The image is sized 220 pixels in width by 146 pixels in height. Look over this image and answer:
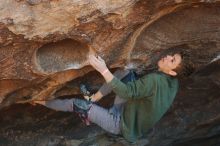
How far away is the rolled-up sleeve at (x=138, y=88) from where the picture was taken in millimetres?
2928

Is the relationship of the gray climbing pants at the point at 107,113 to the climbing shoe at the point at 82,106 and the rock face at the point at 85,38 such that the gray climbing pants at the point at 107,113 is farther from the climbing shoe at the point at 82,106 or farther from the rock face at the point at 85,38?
the rock face at the point at 85,38

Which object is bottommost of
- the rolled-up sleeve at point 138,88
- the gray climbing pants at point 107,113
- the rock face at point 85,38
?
the gray climbing pants at point 107,113

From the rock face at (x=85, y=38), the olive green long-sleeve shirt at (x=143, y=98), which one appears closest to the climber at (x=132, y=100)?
Result: the olive green long-sleeve shirt at (x=143, y=98)

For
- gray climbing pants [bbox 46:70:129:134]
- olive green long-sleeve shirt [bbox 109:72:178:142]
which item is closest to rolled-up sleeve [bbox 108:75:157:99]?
olive green long-sleeve shirt [bbox 109:72:178:142]

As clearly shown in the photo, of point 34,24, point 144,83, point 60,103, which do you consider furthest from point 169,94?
point 34,24

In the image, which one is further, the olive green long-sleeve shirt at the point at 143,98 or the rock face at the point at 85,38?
the olive green long-sleeve shirt at the point at 143,98

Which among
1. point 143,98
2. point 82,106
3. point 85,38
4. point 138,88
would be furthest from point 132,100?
point 85,38

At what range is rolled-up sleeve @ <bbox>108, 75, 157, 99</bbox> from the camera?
2928mm

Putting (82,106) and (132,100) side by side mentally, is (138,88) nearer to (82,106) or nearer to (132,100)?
(132,100)

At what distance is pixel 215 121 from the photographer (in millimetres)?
4430

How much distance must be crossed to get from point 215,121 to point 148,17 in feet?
5.77

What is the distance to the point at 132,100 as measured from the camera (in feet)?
10.4

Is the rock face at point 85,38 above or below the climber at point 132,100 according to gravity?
above

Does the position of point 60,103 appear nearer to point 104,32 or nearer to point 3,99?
point 3,99
